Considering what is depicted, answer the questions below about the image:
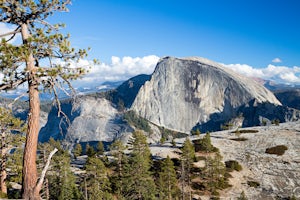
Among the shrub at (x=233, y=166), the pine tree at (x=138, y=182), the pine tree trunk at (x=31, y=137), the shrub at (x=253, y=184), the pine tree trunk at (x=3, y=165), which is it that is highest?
the pine tree trunk at (x=31, y=137)

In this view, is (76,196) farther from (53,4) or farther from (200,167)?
(53,4)

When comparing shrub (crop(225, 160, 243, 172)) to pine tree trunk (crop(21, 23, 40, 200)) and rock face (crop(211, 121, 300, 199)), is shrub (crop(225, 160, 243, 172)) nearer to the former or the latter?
rock face (crop(211, 121, 300, 199))

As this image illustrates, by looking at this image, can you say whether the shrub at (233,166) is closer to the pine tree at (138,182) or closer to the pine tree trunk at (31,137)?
the pine tree at (138,182)

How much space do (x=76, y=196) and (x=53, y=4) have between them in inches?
1952

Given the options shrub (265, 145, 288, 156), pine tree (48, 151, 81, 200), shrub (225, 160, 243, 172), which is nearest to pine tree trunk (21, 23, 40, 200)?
pine tree (48, 151, 81, 200)

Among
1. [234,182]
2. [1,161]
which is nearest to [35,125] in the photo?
[1,161]

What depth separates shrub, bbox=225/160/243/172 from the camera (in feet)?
261

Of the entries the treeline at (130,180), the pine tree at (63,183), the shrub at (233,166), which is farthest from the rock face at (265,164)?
the pine tree at (63,183)

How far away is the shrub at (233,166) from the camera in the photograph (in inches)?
3131

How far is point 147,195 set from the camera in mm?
54625

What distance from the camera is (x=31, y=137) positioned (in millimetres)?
10680

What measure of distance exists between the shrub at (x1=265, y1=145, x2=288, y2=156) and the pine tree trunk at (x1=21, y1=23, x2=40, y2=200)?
3586 inches

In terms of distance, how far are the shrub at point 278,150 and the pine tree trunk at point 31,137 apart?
3586 inches

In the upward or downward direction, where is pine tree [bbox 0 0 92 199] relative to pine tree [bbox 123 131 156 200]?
upward
